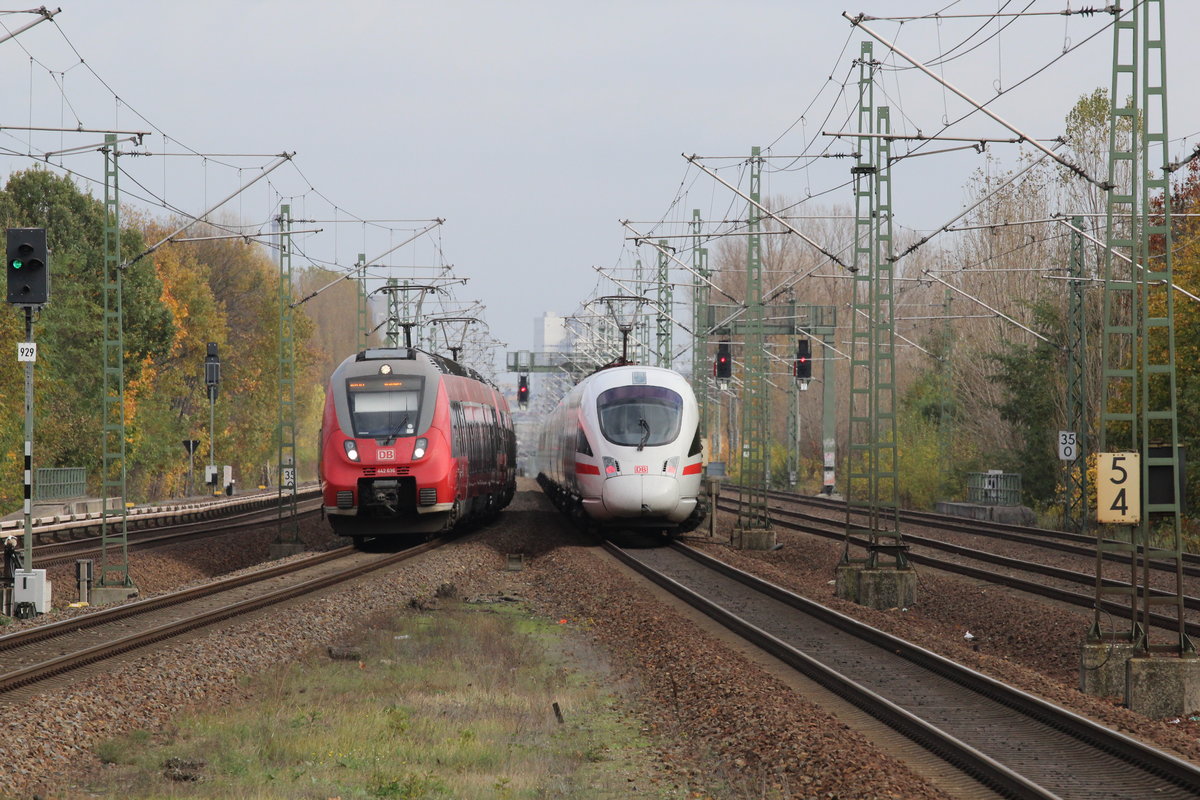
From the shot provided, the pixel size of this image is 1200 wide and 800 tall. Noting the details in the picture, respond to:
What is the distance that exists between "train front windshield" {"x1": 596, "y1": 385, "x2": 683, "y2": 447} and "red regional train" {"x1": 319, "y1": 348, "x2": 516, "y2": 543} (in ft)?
10.9

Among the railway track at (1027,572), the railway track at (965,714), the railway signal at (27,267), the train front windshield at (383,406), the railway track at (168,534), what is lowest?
the railway track at (168,534)

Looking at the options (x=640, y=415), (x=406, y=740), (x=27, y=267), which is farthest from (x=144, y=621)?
(x=640, y=415)

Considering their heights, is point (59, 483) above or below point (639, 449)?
below

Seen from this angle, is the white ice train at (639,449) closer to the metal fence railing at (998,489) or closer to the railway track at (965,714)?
the railway track at (965,714)

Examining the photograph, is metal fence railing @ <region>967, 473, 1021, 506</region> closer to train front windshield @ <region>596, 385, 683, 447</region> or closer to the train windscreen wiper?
train front windshield @ <region>596, 385, 683, 447</region>

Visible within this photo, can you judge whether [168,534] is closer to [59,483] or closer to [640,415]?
[59,483]

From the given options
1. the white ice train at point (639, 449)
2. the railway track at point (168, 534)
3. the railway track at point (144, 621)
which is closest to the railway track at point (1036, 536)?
the white ice train at point (639, 449)

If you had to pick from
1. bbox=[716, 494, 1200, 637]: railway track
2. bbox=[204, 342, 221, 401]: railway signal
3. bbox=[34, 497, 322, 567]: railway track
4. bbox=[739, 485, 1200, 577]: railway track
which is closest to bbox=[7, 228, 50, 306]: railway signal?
bbox=[34, 497, 322, 567]: railway track

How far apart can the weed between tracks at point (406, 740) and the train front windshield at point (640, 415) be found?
41.4ft

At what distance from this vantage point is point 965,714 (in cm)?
1196

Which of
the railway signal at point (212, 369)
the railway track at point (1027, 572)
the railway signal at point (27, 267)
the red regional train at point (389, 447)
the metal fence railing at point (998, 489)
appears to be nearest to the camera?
the railway signal at point (27, 267)

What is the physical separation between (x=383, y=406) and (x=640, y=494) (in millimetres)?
5476

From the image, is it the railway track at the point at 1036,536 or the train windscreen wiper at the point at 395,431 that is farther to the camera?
the train windscreen wiper at the point at 395,431

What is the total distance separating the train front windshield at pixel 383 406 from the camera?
88.7ft
